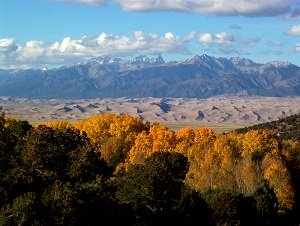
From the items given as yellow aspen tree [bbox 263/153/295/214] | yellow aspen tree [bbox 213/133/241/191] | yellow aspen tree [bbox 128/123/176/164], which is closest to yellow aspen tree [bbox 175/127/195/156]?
yellow aspen tree [bbox 128/123/176/164]

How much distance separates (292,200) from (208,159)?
10119 mm

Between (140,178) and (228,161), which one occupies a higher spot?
(140,178)

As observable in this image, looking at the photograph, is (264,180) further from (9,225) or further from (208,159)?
(9,225)

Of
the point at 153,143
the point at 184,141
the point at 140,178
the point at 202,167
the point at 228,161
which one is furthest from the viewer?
the point at 184,141

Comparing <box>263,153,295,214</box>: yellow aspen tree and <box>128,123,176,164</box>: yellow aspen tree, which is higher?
<box>128,123,176,164</box>: yellow aspen tree

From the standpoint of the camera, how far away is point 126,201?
38281 mm

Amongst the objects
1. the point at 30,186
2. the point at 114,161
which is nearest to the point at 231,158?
the point at 114,161

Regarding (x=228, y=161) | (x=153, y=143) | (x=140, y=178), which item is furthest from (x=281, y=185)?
(x=140, y=178)

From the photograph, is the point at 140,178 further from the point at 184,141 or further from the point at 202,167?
the point at 184,141

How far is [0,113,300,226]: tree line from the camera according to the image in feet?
106

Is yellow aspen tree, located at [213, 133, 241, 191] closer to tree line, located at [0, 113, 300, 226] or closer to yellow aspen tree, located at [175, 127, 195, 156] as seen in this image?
tree line, located at [0, 113, 300, 226]

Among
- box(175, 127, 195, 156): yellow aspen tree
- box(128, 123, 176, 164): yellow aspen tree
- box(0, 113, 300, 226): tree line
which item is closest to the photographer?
box(0, 113, 300, 226): tree line

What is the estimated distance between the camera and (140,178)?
39.4 m

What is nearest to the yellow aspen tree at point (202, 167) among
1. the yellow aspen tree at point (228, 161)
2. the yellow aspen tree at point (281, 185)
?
the yellow aspen tree at point (228, 161)
